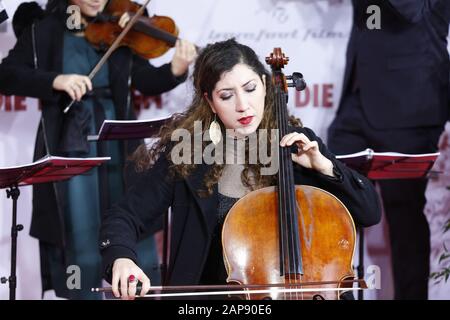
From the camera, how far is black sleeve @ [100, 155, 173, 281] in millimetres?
2150

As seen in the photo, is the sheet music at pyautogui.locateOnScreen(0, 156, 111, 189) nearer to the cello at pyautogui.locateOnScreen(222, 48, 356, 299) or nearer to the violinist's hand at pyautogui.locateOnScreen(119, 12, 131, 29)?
the violinist's hand at pyautogui.locateOnScreen(119, 12, 131, 29)

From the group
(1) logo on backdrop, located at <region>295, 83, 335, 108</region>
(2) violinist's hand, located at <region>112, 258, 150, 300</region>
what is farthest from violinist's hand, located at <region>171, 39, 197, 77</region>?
(2) violinist's hand, located at <region>112, 258, 150, 300</region>

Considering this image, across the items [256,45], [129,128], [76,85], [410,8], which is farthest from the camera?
[256,45]

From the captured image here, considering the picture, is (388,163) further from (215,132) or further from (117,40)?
(117,40)

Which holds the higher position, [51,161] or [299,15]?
[299,15]

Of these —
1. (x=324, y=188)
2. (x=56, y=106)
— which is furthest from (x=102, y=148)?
(x=324, y=188)

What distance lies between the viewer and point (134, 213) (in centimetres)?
232

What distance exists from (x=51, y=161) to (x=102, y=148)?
806 mm

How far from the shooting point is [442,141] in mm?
3807

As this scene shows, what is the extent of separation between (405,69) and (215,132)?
1528 millimetres

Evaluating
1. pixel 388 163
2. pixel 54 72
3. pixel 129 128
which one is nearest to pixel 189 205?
pixel 129 128

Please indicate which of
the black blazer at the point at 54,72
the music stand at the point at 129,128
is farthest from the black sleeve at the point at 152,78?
the music stand at the point at 129,128

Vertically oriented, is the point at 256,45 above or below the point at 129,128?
above

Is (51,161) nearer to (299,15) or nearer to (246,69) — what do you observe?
(246,69)
